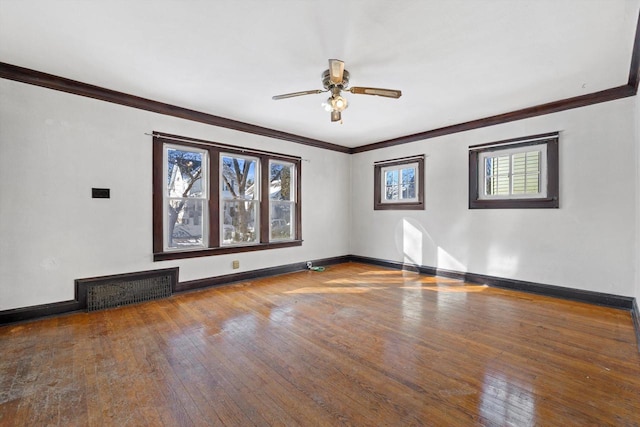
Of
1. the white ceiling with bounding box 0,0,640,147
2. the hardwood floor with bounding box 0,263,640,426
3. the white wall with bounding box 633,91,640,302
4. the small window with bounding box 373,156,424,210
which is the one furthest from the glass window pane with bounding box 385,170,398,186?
the white wall with bounding box 633,91,640,302

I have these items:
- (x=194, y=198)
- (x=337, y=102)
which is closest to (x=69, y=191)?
(x=194, y=198)

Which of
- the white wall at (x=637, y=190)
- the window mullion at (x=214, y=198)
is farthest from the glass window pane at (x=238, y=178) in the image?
the white wall at (x=637, y=190)

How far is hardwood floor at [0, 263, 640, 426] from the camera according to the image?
5.36 feet

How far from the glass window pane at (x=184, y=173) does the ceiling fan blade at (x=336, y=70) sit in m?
2.53

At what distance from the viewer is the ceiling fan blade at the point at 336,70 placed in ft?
8.40

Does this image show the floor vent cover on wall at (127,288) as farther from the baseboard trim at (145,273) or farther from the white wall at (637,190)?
the white wall at (637,190)

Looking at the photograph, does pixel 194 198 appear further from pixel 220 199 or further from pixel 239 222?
pixel 239 222

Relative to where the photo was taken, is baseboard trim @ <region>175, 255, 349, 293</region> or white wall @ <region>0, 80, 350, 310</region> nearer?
white wall @ <region>0, 80, 350, 310</region>

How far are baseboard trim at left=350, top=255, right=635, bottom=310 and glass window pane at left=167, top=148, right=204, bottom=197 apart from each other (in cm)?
389

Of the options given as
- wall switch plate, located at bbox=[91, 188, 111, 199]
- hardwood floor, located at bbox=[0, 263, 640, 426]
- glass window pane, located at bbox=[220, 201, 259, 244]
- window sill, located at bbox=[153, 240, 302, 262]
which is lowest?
hardwood floor, located at bbox=[0, 263, 640, 426]

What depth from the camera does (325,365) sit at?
7.00 feet

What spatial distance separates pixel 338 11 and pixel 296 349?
262 cm

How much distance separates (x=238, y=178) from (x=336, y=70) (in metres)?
2.68

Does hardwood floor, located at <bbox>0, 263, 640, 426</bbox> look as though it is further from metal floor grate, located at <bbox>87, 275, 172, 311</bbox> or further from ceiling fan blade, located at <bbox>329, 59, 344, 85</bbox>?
ceiling fan blade, located at <bbox>329, 59, 344, 85</bbox>
